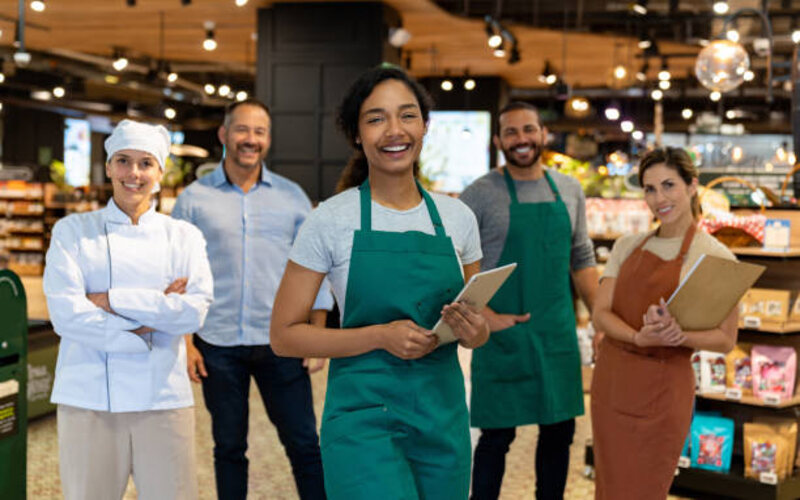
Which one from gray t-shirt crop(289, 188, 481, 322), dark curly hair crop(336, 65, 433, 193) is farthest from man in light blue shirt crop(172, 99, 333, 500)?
gray t-shirt crop(289, 188, 481, 322)

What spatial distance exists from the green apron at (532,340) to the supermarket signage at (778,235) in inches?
57.7

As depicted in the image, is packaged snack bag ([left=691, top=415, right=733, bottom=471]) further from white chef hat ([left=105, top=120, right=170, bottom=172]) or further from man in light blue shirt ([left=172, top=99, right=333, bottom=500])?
white chef hat ([left=105, top=120, right=170, bottom=172])

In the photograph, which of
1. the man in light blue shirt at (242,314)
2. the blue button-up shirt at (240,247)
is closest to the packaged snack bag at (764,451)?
the man in light blue shirt at (242,314)

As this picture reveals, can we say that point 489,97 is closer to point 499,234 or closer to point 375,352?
point 499,234

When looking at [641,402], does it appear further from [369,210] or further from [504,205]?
[369,210]

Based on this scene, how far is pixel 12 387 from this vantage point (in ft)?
10.6

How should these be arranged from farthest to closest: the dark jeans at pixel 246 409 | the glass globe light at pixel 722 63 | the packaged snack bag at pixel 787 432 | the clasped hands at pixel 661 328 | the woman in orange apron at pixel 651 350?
the glass globe light at pixel 722 63 < the packaged snack bag at pixel 787 432 < the dark jeans at pixel 246 409 < the woman in orange apron at pixel 651 350 < the clasped hands at pixel 661 328

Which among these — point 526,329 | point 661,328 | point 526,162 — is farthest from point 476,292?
point 526,162

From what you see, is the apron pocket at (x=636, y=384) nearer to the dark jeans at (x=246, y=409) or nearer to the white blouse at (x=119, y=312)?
the dark jeans at (x=246, y=409)

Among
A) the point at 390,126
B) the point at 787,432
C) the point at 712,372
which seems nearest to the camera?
the point at 390,126

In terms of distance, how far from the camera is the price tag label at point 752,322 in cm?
432

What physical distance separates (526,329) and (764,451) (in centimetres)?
171

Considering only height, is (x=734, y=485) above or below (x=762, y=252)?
below

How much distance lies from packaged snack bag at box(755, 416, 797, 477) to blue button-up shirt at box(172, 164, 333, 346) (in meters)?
2.56
